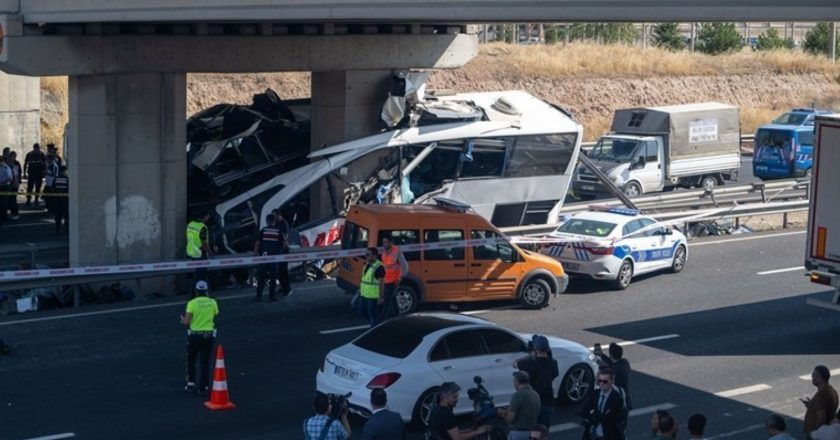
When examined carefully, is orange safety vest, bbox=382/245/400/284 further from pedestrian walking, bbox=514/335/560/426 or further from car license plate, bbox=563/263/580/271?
pedestrian walking, bbox=514/335/560/426

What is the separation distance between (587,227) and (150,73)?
8.41 meters

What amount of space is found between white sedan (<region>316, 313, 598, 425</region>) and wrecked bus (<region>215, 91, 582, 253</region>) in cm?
843

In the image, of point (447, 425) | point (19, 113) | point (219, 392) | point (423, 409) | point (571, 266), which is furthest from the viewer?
point (19, 113)

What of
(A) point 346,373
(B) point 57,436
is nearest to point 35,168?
(B) point 57,436

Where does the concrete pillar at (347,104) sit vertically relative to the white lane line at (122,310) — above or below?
above

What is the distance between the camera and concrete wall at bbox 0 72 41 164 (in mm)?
36031

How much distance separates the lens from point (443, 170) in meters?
25.1

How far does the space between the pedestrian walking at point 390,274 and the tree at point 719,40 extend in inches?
2037

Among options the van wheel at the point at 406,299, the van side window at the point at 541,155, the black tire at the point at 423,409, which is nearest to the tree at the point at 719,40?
the van side window at the point at 541,155

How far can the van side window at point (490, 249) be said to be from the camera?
20.8 m

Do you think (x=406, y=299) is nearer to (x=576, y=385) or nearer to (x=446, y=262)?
(x=446, y=262)

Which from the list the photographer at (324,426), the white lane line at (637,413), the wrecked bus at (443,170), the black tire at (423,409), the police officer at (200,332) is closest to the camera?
the photographer at (324,426)

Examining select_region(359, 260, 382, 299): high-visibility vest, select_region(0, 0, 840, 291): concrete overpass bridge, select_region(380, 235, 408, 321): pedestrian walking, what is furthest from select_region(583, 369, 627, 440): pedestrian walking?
select_region(0, 0, 840, 291): concrete overpass bridge

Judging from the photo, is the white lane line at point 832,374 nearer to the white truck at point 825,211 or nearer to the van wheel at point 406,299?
the white truck at point 825,211
